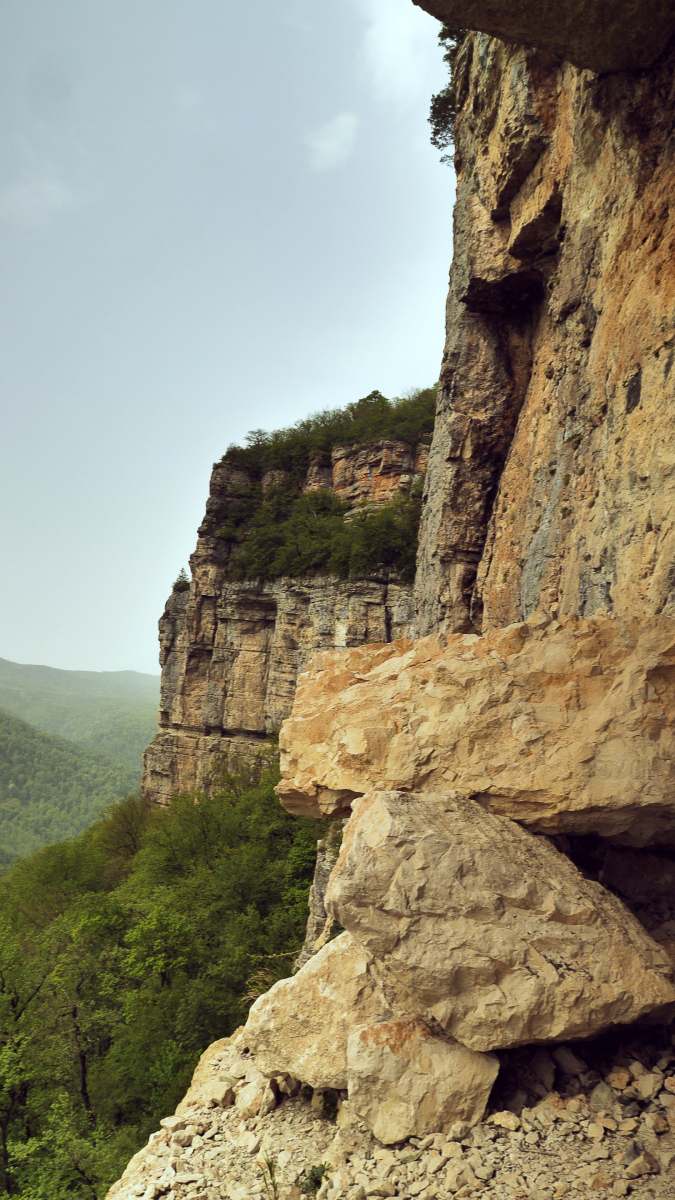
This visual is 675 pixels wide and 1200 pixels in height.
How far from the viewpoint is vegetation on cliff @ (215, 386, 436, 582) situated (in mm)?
33219

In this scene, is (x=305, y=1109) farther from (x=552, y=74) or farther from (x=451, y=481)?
(x=552, y=74)

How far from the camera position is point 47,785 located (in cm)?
10362

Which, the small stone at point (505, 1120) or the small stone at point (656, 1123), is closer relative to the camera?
the small stone at point (656, 1123)

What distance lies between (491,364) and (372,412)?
31.3m

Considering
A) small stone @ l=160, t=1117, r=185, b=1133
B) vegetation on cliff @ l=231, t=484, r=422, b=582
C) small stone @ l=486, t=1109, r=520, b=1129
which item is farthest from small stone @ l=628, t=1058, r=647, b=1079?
vegetation on cliff @ l=231, t=484, r=422, b=582

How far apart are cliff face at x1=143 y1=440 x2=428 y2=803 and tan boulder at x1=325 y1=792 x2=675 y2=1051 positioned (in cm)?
2699

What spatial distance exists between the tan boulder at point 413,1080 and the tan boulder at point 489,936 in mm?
251

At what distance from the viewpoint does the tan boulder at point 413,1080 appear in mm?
4230

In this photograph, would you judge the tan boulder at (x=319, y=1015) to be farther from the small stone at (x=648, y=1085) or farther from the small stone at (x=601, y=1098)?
the small stone at (x=648, y=1085)

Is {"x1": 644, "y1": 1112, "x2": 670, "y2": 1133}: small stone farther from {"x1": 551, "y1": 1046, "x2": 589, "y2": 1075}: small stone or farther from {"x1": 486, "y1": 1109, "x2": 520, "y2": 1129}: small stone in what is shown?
{"x1": 486, "y1": 1109, "x2": 520, "y2": 1129}: small stone

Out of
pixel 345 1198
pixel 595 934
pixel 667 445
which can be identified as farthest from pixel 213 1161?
pixel 667 445

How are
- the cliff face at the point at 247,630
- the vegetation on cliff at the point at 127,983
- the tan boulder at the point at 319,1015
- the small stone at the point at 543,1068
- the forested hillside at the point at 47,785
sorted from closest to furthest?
the small stone at the point at 543,1068, the tan boulder at the point at 319,1015, the vegetation on cliff at the point at 127,983, the cliff face at the point at 247,630, the forested hillside at the point at 47,785

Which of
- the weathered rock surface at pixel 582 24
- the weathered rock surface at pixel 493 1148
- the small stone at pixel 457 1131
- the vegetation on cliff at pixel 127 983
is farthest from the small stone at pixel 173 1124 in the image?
the weathered rock surface at pixel 582 24

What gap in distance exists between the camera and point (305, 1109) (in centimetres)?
517
